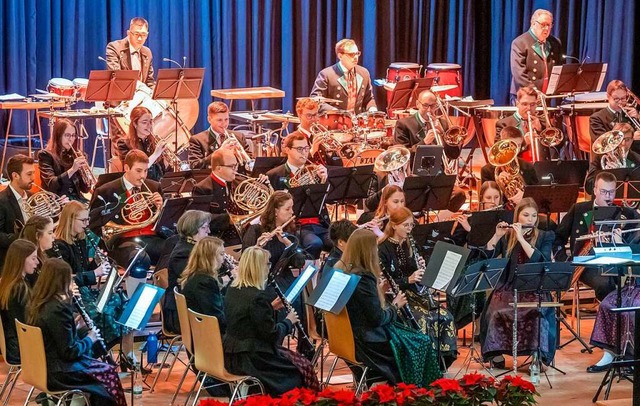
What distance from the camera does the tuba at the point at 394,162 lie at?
1043 centimetres

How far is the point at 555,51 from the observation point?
45.5 ft

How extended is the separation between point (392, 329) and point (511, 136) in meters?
3.49

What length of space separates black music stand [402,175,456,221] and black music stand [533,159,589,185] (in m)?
1.13

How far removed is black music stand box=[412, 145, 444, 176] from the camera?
10.8 metres

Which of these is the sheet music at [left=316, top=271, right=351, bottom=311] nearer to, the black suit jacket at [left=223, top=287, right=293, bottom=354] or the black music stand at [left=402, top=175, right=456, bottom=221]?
the black suit jacket at [left=223, top=287, right=293, bottom=354]

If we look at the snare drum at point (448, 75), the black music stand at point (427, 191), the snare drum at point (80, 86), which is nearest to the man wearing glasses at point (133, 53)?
the snare drum at point (80, 86)

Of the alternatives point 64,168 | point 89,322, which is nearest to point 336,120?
point 64,168

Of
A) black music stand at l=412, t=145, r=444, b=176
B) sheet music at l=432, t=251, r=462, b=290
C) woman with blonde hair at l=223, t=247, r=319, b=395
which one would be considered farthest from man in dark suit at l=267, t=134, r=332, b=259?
woman with blonde hair at l=223, t=247, r=319, b=395

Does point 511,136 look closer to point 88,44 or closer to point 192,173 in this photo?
A: point 192,173

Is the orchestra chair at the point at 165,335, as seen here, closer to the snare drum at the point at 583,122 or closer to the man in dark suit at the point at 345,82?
the man in dark suit at the point at 345,82

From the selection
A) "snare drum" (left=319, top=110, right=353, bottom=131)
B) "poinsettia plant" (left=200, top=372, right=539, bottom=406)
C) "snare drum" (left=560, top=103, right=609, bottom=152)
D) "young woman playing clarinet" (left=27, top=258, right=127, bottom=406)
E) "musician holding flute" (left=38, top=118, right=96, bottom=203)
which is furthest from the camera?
"snare drum" (left=560, top=103, right=609, bottom=152)

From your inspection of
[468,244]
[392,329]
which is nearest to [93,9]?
[468,244]

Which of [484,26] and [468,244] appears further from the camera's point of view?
[484,26]

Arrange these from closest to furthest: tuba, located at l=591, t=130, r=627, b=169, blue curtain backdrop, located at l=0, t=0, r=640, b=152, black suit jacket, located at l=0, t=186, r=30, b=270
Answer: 1. black suit jacket, located at l=0, t=186, r=30, b=270
2. tuba, located at l=591, t=130, r=627, b=169
3. blue curtain backdrop, located at l=0, t=0, r=640, b=152
